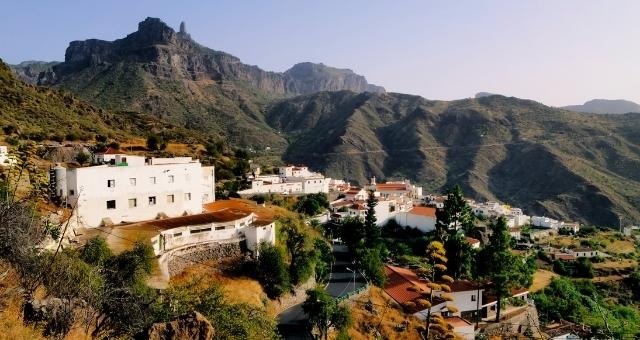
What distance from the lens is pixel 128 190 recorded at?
73.7ft

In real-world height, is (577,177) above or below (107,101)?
below

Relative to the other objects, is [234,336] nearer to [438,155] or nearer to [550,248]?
[550,248]

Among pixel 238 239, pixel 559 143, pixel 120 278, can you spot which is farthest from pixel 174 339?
pixel 559 143

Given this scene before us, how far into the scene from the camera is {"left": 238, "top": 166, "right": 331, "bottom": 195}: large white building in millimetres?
48869

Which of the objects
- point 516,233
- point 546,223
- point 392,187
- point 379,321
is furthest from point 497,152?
point 379,321

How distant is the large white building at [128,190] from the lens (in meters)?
20.6

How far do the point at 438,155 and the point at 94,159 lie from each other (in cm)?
9943

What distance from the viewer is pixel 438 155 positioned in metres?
121

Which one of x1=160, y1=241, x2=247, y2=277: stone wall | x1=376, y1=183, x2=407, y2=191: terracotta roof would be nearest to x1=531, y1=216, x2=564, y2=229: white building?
x1=376, y1=183, x2=407, y2=191: terracotta roof

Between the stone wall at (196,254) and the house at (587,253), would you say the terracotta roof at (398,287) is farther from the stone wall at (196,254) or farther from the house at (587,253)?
the house at (587,253)

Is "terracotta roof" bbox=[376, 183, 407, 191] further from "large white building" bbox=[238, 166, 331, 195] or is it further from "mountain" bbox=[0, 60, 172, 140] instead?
"mountain" bbox=[0, 60, 172, 140]

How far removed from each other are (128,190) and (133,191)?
27 centimetres

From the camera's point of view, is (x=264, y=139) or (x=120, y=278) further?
(x=264, y=139)

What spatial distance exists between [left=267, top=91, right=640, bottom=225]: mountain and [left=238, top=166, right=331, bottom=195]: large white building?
47500 mm
